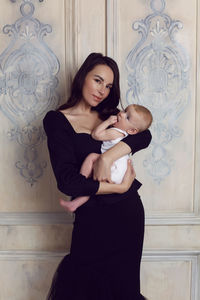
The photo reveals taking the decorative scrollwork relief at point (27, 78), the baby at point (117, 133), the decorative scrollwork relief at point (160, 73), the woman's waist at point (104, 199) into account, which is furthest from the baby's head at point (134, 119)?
the decorative scrollwork relief at point (27, 78)

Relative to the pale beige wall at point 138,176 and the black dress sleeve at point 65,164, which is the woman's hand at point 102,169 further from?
the pale beige wall at point 138,176

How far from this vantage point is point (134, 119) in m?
1.75

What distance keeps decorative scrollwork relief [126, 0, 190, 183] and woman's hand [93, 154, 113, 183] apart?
2.32 feet

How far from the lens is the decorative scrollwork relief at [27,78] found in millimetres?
2230

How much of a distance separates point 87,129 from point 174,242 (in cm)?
106

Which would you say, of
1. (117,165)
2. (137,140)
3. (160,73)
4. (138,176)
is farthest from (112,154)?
(160,73)

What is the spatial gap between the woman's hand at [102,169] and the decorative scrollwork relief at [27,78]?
72 cm

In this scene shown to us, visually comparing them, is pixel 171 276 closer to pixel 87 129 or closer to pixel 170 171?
pixel 170 171

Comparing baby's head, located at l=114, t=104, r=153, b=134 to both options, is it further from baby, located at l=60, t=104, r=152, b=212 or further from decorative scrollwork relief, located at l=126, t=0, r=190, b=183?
decorative scrollwork relief, located at l=126, t=0, r=190, b=183

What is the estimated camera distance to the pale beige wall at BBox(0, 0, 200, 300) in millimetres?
2230

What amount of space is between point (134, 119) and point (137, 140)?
134mm

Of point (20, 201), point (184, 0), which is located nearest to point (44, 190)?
point (20, 201)

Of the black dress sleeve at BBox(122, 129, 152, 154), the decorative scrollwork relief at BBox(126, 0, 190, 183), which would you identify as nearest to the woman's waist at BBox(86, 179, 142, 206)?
the black dress sleeve at BBox(122, 129, 152, 154)

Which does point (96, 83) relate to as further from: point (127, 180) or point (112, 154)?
point (127, 180)
